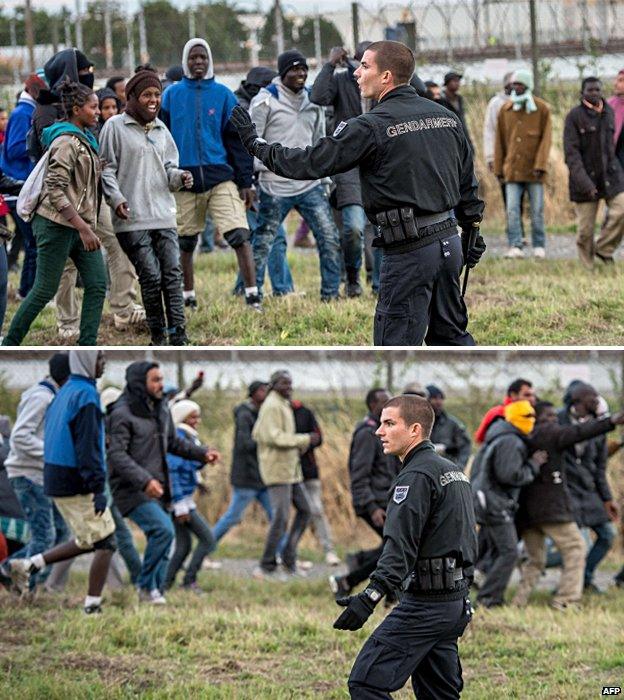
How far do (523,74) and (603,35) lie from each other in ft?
28.2

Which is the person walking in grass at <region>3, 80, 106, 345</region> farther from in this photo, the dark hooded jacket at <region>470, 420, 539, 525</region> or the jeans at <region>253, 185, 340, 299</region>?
the dark hooded jacket at <region>470, 420, 539, 525</region>

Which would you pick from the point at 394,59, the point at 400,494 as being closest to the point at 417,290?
the point at 394,59

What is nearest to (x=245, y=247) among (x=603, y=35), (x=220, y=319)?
(x=220, y=319)

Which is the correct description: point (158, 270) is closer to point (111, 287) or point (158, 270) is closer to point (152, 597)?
point (111, 287)

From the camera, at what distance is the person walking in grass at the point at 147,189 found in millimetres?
9133

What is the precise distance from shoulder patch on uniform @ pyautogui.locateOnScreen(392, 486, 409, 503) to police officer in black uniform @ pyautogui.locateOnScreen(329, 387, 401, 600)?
4.09 m

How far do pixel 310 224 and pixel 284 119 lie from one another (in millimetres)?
833

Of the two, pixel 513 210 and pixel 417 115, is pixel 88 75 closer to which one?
pixel 417 115

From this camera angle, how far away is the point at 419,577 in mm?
6387

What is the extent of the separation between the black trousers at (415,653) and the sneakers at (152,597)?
3.62 meters

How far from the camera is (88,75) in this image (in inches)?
Answer: 381

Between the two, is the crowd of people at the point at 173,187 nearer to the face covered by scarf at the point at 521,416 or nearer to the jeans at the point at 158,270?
the jeans at the point at 158,270

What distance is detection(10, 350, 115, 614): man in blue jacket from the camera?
895 cm

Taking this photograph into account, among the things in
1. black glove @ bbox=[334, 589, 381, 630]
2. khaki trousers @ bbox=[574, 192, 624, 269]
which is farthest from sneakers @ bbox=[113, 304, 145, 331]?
khaki trousers @ bbox=[574, 192, 624, 269]
